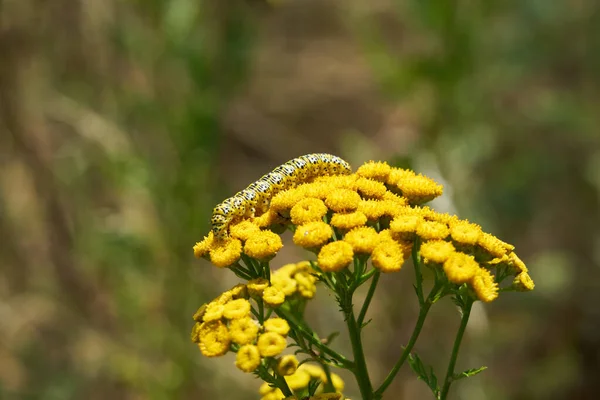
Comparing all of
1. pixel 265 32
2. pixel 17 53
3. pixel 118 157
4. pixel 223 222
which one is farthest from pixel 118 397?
pixel 265 32

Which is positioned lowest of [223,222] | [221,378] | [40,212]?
[223,222]

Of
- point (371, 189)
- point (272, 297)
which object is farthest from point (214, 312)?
point (371, 189)

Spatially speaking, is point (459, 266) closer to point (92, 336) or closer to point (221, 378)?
point (221, 378)

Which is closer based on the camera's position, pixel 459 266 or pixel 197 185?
pixel 459 266

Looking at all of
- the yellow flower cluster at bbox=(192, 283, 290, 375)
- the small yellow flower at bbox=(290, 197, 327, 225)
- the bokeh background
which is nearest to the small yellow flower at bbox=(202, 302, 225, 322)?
the yellow flower cluster at bbox=(192, 283, 290, 375)

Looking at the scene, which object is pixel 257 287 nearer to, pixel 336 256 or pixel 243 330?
pixel 243 330

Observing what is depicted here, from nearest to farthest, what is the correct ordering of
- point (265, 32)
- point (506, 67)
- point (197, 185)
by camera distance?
point (197, 185)
point (506, 67)
point (265, 32)
